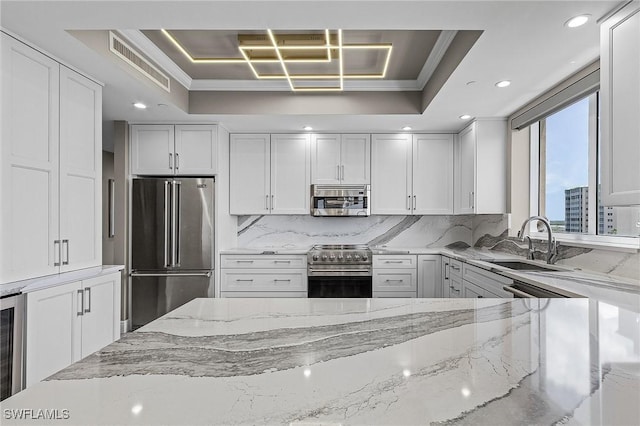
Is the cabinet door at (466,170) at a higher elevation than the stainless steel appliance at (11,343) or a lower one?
higher

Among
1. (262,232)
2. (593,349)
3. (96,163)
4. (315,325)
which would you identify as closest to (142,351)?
(315,325)

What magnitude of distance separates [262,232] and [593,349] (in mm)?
4106

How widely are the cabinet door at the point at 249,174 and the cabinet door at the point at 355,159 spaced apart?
36.8 inches

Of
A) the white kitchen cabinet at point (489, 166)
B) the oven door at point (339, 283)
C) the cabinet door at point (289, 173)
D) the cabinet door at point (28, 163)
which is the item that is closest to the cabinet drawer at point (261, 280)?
the oven door at point (339, 283)

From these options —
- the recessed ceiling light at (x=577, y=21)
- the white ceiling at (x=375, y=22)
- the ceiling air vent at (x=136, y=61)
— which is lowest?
the recessed ceiling light at (x=577, y=21)

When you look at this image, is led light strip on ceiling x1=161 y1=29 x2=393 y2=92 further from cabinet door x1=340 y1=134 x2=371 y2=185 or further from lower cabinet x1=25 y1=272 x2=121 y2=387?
lower cabinet x1=25 y1=272 x2=121 y2=387

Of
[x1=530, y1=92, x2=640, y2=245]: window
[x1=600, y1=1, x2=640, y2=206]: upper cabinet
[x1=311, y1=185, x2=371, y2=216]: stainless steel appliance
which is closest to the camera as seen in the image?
[x1=600, y1=1, x2=640, y2=206]: upper cabinet

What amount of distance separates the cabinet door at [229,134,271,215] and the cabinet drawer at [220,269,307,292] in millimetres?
764

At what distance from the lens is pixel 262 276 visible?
4031mm

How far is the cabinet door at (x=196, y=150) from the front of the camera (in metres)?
3.95

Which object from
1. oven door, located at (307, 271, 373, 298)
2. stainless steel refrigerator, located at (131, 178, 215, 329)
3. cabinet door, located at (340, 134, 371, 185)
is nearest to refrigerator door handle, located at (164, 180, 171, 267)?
stainless steel refrigerator, located at (131, 178, 215, 329)

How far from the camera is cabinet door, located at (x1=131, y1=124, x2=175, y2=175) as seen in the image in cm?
396

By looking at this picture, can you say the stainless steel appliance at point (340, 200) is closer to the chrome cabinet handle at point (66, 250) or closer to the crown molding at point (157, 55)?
the crown molding at point (157, 55)

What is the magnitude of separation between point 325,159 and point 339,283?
1503 millimetres
